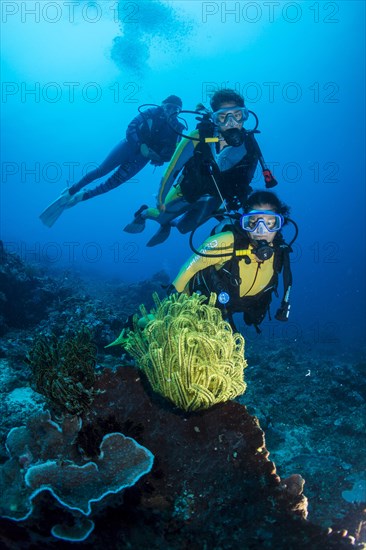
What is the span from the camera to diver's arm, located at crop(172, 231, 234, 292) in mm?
5480

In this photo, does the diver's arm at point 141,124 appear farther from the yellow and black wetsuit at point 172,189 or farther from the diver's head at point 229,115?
the diver's head at point 229,115

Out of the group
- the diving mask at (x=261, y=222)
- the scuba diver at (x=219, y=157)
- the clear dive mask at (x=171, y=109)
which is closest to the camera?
the diving mask at (x=261, y=222)

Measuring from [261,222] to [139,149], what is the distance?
21.4ft

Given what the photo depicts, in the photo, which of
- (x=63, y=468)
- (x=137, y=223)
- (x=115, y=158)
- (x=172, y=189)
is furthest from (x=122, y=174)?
(x=63, y=468)

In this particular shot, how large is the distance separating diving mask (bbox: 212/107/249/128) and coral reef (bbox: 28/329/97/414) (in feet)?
18.3

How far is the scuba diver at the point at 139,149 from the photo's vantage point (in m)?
9.59

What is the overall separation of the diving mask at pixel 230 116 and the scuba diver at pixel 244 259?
2215 mm

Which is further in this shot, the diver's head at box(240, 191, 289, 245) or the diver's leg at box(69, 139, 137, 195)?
the diver's leg at box(69, 139, 137, 195)

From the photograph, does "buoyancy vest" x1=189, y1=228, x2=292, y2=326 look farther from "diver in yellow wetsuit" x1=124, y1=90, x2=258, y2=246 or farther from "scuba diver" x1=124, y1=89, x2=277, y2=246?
"diver in yellow wetsuit" x1=124, y1=90, x2=258, y2=246

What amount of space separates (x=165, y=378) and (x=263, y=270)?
3.36m

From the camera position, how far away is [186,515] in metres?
2.40

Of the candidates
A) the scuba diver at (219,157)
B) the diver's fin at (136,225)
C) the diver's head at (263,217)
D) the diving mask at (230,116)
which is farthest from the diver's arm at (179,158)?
the diver's head at (263,217)

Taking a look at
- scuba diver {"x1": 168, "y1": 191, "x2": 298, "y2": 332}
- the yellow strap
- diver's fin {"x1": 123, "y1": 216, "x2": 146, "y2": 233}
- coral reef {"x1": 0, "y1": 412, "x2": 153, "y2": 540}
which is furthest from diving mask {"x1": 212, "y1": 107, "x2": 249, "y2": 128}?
coral reef {"x1": 0, "y1": 412, "x2": 153, "y2": 540}

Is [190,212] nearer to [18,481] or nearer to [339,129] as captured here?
[18,481]
